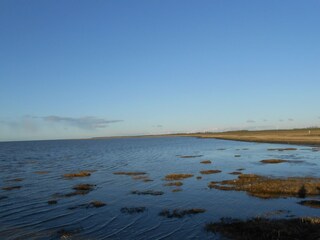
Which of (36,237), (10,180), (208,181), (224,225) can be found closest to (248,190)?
(208,181)

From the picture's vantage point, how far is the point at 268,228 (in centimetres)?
1686

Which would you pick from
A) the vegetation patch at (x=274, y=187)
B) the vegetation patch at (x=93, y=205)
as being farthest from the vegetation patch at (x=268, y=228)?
the vegetation patch at (x=93, y=205)

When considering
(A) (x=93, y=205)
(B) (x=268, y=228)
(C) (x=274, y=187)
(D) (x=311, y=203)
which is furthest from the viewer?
(C) (x=274, y=187)

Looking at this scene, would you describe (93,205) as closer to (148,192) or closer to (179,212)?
(148,192)

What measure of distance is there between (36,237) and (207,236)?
9.20 metres

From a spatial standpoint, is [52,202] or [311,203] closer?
[311,203]

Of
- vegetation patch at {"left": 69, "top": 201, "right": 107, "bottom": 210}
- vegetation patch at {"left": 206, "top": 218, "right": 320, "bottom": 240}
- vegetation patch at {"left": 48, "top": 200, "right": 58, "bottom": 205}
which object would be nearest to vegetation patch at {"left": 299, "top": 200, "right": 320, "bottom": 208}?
vegetation patch at {"left": 206, "top": 218, "right": 320, "bottom": 240}

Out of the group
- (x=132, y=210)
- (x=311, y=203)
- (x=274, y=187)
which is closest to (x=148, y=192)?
(x=132, y=210)

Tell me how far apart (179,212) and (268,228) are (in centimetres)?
723

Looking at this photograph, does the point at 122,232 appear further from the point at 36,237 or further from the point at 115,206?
the point at 115,206

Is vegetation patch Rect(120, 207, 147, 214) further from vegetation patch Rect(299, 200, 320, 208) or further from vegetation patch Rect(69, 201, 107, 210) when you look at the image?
vegetation patch Rect(299, 200, 320, 208)

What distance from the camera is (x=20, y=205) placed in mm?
27047

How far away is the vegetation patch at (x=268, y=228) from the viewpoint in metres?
15.9

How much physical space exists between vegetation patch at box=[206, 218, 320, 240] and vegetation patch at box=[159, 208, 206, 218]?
321 centimetres
